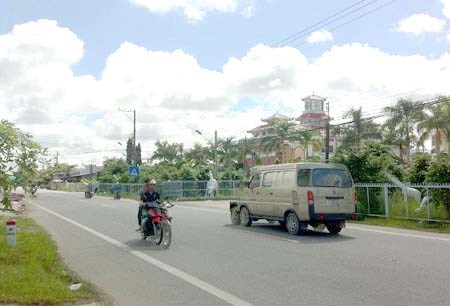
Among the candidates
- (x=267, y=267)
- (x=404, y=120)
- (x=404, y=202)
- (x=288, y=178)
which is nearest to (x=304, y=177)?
(x=288, y=178)

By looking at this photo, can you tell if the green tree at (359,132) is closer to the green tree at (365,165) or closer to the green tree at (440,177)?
the green tree at (365,165)

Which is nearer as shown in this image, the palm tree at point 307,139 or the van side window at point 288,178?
the van side window at point 288,178

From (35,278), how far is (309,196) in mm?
7963

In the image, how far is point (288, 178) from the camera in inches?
578

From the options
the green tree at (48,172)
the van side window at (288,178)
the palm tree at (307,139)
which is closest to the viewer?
the green tree at (48,172)

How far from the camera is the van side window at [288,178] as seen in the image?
14.5m

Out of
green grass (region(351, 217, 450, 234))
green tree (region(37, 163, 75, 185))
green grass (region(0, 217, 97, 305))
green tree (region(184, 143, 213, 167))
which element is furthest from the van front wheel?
green tree (region(184, 143, 213, 167))

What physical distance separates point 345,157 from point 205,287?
14568 millimetres

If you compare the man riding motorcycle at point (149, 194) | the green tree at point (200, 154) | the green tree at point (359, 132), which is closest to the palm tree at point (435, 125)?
the green tree at point (359, 132)

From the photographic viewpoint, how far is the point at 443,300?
6.70 m

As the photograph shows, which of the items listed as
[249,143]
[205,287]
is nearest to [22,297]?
[205,287]

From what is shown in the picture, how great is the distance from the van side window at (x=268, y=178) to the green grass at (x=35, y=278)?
21.9 feet

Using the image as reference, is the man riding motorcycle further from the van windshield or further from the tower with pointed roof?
the tower with pointed roof

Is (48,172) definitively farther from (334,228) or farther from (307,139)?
(307,139)
